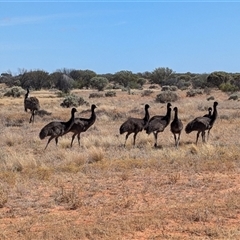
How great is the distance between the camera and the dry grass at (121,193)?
7.77 m

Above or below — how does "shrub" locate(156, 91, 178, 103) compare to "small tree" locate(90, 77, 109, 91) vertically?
below

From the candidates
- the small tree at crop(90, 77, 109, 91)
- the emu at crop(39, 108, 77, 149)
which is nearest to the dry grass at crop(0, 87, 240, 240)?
the emu at crop(39, 108, 77, 149)

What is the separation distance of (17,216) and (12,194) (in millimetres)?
1614

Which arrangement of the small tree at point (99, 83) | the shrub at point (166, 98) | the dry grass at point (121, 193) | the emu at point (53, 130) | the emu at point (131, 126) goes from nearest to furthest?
the dry grass at point (121, 193)
the emu at point (53, 130)
the emu at point (131, 126)
the shrub at point (166, 98)
the small tree at point (99, 83)

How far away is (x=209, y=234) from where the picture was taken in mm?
7453

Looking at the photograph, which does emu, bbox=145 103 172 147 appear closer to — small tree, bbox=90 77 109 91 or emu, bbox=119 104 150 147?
emu, bbox=119 104 150 147

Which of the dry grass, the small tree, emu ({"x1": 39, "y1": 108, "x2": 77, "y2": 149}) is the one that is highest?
the small tree

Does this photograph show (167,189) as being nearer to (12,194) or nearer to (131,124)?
(12,194)

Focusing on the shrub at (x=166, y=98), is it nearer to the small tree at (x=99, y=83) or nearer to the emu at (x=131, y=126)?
the emu at (x=131, y=126)

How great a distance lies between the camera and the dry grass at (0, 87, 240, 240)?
7.77 meters

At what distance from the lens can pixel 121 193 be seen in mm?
10578

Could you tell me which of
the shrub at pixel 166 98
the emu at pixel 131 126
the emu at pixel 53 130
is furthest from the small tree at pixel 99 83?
the emu at pixel 53 130

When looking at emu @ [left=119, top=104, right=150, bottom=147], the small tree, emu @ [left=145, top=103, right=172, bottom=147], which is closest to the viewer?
emu @ [left=145, top=103, right=172, bottom=147]

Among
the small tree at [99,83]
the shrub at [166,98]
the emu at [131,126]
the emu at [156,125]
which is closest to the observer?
the emu at [156,125]
